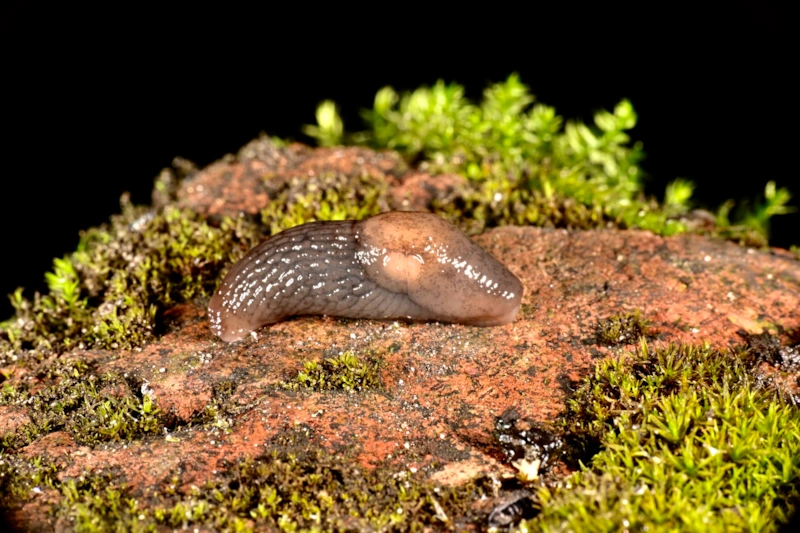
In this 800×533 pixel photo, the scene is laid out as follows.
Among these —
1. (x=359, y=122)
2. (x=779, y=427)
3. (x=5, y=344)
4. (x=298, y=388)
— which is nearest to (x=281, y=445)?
(x=298, y=388)

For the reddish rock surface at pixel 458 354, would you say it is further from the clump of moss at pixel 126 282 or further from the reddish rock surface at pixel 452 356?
the clump of moss at pixel 126 282

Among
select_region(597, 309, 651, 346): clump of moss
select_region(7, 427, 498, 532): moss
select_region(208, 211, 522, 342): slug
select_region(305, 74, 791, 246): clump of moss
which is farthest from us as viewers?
select_region(305, 74, 791, 246): clump of moss

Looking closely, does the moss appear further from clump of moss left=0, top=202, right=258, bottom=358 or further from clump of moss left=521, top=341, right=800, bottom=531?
clump of moss left=0, top=202, right=258, bottom=358

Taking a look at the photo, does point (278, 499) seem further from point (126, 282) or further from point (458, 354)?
point (126, 282)

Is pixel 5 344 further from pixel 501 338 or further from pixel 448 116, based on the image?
pixel 448 116

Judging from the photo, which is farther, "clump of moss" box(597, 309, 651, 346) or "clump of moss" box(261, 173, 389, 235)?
"clump of moss" box(261, 173, 389, 235)

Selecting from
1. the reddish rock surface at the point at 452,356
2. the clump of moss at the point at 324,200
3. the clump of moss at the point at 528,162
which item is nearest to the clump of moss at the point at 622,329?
the reddish rock surface at the point at 452,356

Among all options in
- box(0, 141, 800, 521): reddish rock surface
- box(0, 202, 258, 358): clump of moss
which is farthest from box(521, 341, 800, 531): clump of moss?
box(0, 202, 258, 358): clump of moss
